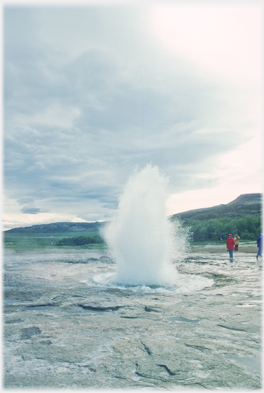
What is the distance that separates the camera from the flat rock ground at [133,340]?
3676 millimetres

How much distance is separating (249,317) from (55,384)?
4.52 m

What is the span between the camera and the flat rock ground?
3.68 metres

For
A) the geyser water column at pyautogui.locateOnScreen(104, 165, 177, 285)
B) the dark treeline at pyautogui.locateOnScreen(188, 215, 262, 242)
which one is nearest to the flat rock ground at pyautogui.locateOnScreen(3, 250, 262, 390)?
the geyser water column at pyautogui.locateOnScreen(104, 165, 177, 285)

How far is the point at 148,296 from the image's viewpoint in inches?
347

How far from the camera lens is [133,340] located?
4988 mm

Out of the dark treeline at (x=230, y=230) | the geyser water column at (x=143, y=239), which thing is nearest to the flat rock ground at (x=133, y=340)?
the geyser water column at (x=143, y=239)

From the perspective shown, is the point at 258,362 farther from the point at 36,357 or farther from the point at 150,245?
the point at 150,245

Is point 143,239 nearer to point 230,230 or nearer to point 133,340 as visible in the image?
point 133,340

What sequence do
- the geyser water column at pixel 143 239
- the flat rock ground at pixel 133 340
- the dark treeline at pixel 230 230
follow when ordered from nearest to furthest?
the flat rock ground at pixel 133 340 < the geyser water column at pixel 143 239 < the dark treeline at pixel 230 230

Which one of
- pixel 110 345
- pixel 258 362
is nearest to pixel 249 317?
pixel 258 362

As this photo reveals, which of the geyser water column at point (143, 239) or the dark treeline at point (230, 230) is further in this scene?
the dark treeline at point (230, 230)

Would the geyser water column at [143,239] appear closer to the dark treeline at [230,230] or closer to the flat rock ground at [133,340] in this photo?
the flat rock ground at [133,340]

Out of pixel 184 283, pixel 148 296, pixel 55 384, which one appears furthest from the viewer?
pixel 184 283

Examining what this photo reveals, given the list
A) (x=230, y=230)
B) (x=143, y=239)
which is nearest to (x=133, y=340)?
(x=143, y=239)
